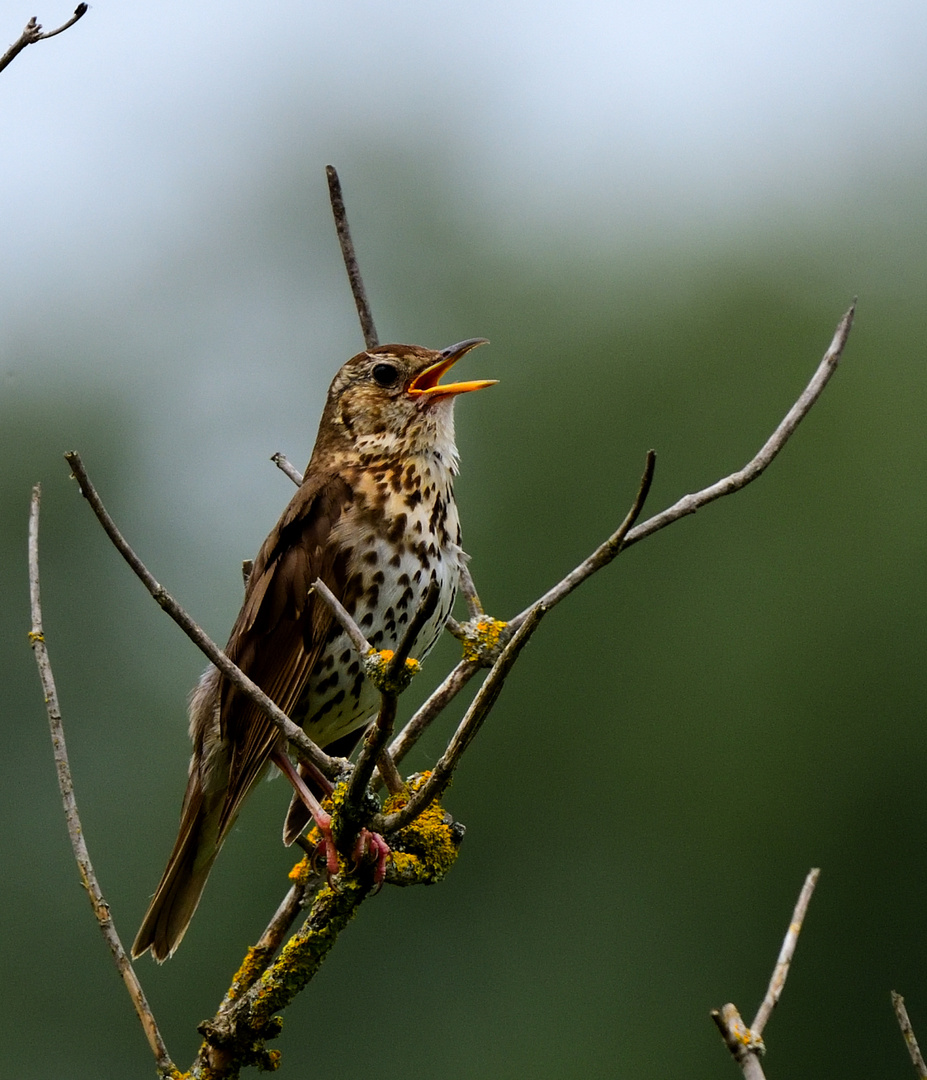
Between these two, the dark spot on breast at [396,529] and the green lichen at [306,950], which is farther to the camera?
the dark spot on breast at [396,529]

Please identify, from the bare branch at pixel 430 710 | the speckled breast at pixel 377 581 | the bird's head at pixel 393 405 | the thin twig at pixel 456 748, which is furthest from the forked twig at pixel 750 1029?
the bird's head at pixel 393 405

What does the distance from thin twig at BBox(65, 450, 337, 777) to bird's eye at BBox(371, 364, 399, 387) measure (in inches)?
117

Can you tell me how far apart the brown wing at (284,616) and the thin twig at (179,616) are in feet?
5.84

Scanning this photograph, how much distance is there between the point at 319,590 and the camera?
390 cm

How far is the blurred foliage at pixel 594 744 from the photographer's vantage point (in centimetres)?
2112

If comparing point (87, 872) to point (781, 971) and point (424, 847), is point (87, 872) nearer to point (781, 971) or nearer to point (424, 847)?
point (424, 847)

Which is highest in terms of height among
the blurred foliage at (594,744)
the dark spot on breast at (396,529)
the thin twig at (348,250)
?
the thin twig at (348,250)

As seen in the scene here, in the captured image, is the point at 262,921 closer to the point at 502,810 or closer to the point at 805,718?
the point at 502,810

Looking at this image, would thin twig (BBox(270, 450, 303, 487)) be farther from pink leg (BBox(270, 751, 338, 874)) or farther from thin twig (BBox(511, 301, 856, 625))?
thin twig (BBox(511, 301, 856, 625))

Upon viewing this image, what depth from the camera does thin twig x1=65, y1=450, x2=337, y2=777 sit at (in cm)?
360

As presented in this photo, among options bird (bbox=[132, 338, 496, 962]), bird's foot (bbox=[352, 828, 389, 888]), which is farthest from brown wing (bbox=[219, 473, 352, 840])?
bird's foot (bbox=[352, 828, 389, 888])

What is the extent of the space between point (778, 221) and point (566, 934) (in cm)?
1971

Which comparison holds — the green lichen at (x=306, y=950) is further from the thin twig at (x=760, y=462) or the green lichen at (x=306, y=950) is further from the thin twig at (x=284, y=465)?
the thin twig at (x=284, y=465)

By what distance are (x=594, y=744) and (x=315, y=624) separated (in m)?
19.2
